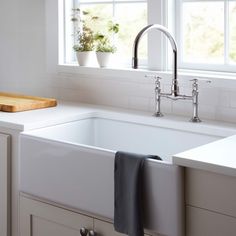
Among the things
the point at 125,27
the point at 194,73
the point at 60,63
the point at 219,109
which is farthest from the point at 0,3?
the point at 219,109

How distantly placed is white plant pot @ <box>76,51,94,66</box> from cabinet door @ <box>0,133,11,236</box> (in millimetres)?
813

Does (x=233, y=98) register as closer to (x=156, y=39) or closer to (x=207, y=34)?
(x=207, y=34)

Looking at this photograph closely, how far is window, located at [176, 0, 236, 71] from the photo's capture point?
112 inches

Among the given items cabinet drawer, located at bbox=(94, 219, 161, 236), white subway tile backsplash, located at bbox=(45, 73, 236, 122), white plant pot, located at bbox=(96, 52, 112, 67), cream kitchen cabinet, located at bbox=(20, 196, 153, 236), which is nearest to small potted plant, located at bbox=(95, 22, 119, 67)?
white plant pot, located at bbox=(96, 52, 112, 67)

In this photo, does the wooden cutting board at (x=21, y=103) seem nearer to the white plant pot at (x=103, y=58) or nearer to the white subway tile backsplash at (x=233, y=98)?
the white plant pot at (x=103, y=58)

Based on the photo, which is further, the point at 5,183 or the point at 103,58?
the point at 103,58

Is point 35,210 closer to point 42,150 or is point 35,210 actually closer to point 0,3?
point 42,150

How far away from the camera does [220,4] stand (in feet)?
9.35

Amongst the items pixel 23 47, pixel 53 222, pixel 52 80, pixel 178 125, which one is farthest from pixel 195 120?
pixel 23 47

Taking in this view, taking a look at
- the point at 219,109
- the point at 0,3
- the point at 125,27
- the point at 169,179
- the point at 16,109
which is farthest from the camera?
the point at 0,3

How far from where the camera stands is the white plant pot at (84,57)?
3.32 metres

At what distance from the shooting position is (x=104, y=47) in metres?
3.24

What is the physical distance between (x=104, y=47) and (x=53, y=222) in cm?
116

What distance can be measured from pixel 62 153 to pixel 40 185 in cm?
22
